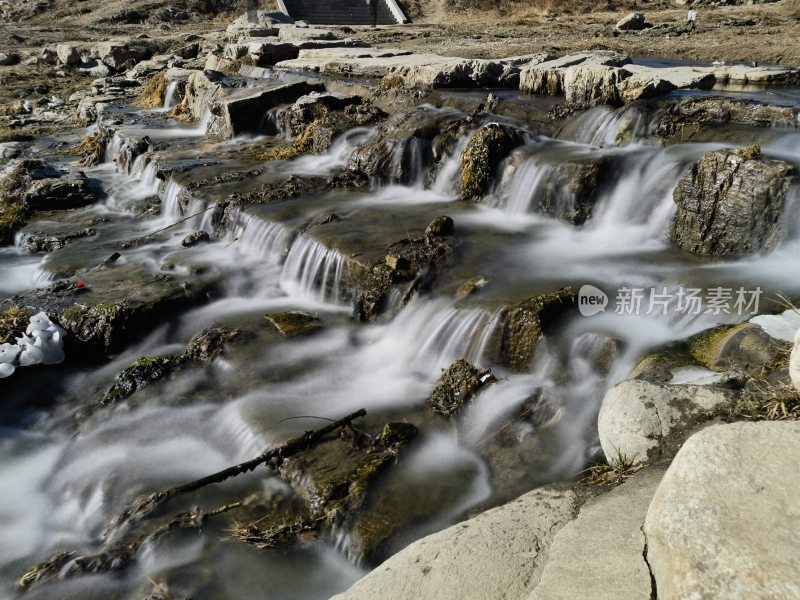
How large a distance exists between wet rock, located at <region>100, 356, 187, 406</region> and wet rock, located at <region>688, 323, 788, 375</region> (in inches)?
253

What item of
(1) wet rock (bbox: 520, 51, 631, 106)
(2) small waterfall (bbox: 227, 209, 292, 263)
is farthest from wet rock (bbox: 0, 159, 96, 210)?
(1) wet rock (bbox: 520, 51, 631, 106)

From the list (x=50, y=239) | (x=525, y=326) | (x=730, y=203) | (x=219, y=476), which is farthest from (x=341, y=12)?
(x=219, y=476)

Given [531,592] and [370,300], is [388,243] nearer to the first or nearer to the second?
[370,300]

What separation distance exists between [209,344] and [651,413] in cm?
594

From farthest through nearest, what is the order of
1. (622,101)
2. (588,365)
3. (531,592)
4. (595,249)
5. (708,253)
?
(622,101) → (595,249) → (708,253) → (588,365) → (531,592)

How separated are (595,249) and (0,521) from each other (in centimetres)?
844

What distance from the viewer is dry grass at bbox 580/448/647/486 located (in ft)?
14.5

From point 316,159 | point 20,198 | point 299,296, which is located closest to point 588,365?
point 299,296

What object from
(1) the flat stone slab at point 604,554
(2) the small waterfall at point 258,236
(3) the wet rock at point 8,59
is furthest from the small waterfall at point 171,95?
(1) the flat stone slab at point 604,554

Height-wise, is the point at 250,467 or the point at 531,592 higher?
the point at 531,592

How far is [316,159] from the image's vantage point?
578 inches

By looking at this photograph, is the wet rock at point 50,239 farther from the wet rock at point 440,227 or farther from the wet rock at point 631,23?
the wet rock at point 631,23

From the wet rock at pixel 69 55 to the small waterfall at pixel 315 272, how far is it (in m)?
28.3

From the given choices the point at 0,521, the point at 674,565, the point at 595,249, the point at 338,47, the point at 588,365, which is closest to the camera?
the point at 674,565
